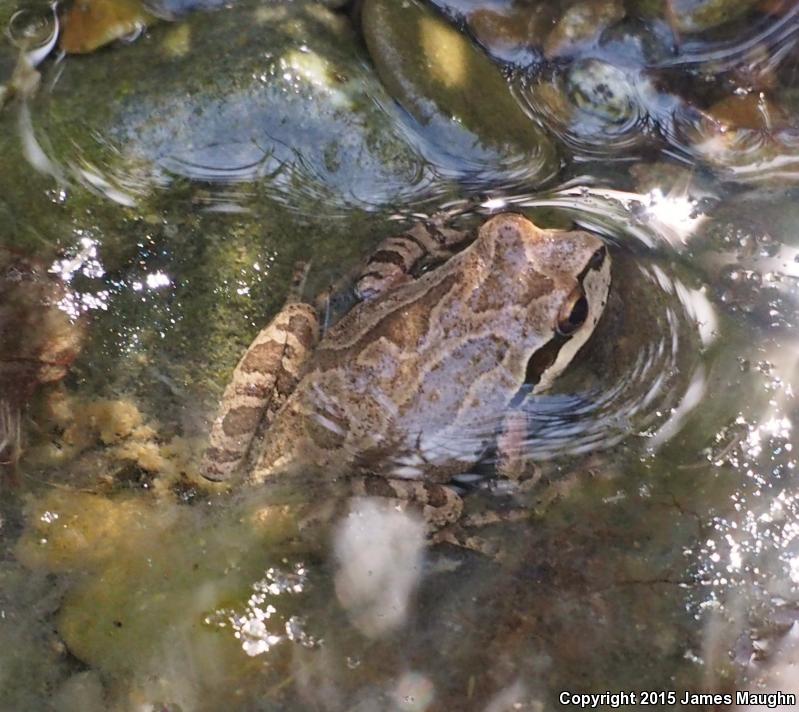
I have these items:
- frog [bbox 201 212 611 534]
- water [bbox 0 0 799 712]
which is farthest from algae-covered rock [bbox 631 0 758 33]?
frog [bbox 201 212 611 534]

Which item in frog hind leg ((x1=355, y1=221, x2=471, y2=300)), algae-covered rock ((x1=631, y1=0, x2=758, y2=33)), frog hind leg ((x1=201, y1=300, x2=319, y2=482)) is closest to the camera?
frog hind leg ((x1=201, y1=300, x2=319, y2=482))

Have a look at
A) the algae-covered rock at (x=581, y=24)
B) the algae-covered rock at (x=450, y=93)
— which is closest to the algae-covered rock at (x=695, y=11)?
the algae-covered rock at (x=581, y=24)

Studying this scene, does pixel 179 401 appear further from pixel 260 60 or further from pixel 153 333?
pixel 260 60

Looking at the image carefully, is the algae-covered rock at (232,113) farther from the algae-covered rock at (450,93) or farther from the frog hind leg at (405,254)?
the frog hind leg at (405,254)

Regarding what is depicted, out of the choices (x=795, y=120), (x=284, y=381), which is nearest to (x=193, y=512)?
(x=284, y=381)

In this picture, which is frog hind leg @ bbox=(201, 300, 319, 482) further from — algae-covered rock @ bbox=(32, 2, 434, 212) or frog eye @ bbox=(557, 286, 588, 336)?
frog eye @ bbox=(557, 286, 588, 336)

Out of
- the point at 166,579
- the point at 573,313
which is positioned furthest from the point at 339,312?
the point at 166,579

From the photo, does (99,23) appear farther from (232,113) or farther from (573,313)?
(573,313)
